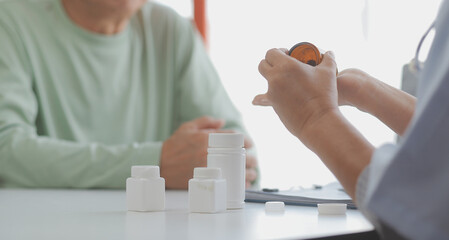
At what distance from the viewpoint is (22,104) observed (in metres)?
1.61

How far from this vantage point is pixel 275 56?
0.75 metres

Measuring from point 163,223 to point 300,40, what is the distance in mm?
1753

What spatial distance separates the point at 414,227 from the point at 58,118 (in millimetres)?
Answer: 1527

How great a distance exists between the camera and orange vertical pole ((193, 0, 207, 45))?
9.38ft

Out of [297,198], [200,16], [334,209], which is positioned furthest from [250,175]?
[200,16]

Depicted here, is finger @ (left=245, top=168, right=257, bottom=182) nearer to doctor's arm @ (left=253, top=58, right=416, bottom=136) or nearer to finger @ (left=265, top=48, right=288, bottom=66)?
doctor's arm @ (left=253, top=58, right=416, bottom=136)

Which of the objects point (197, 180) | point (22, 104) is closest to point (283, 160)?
point (22, 104)

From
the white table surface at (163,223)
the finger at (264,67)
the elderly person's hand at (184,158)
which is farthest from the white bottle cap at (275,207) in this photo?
the elderly person's hand at (184,158)

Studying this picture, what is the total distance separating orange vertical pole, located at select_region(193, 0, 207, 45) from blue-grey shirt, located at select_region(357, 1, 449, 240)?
2413mm

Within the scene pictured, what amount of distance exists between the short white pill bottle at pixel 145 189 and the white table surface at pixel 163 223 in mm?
17

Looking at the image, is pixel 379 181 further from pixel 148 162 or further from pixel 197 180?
pixel 148 162

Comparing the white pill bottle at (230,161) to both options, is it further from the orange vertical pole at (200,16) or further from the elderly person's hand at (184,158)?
the orange vertical pole at (200,16)

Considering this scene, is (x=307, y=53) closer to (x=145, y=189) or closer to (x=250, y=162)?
(x=145, y=189)

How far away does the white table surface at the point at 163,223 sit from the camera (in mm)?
630
